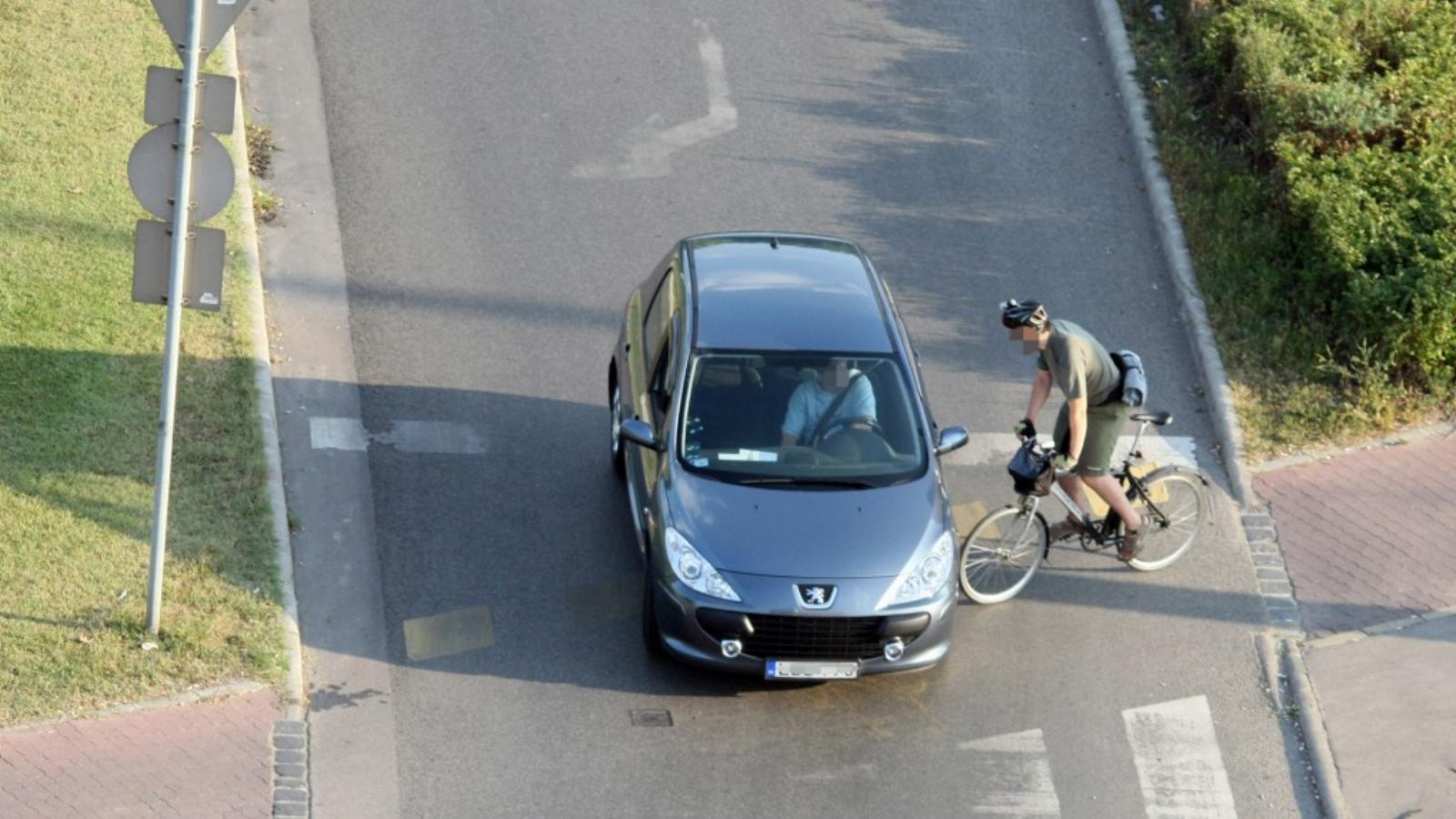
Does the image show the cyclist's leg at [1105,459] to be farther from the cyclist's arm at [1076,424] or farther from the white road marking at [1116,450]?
the white road marking at [1116,450]

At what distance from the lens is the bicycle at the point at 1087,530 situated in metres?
10.8

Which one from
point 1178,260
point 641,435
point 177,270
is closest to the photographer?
point 177,270

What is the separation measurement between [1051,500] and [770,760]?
10.4ft

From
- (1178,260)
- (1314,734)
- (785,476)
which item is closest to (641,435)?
(785,476)

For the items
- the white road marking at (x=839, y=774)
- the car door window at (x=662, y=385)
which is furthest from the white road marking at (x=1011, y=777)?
the car door window at (x=662, y=385)

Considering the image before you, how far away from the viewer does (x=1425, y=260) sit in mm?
12922

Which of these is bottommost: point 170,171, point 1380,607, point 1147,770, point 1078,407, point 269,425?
point 1380,607

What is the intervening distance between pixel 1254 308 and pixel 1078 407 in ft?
12.8

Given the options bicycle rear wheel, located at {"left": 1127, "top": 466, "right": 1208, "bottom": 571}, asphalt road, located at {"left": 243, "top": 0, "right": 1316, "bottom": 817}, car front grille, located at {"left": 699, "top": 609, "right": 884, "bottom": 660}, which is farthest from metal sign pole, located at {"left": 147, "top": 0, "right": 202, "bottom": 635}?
bicycle rear wheel, located at {"left": 1127, "top": 466, "right": 1208, "bottom": 571}

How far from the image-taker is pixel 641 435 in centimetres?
1011

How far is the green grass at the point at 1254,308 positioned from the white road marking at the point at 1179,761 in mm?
2784

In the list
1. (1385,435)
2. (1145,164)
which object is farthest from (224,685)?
(1145,164)

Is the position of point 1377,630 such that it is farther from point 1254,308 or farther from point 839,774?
point 839,774

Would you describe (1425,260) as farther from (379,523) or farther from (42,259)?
(42,259)
